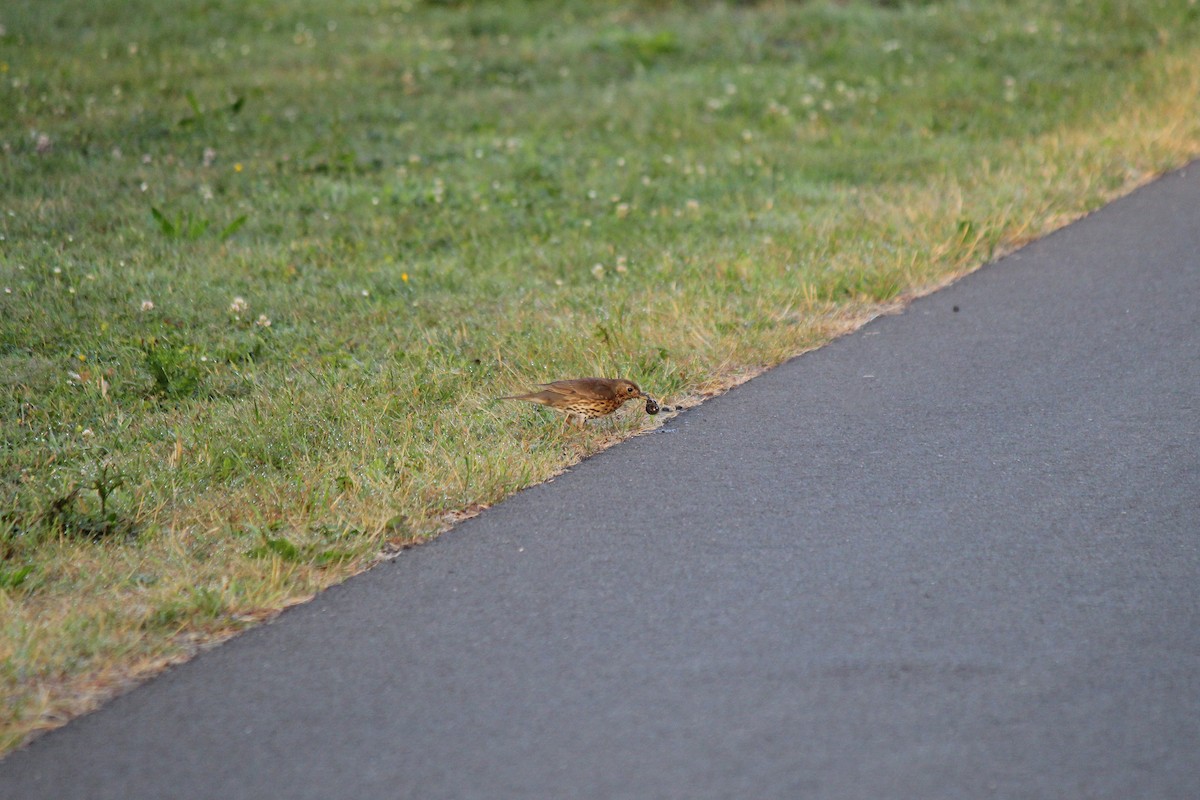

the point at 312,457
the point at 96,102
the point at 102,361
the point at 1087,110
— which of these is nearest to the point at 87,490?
the point at 312,457

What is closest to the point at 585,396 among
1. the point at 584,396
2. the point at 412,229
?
the point at 584,396

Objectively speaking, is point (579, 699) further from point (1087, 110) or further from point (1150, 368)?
point (1087, 110)

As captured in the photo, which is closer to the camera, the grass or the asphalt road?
the asphalt road

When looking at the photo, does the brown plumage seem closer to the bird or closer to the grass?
the bird

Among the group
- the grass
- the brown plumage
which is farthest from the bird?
the grass

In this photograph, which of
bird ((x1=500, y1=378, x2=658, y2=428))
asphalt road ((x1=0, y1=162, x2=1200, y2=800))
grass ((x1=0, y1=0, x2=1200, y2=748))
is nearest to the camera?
asphalt road ((x1=0, y1=162, x2=1200, y2=800))

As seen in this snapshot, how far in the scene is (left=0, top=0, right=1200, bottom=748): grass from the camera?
5.02 m

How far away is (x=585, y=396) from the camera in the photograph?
18.5 ft

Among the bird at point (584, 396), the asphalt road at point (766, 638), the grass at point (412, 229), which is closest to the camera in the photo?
the asphalt road at point (766, 638)

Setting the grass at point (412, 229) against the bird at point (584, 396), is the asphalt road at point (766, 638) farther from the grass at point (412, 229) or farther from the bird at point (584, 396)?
the grass at point (412, 229)

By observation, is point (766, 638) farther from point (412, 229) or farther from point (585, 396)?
point (412, 229)

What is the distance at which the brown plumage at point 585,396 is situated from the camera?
5.64 m

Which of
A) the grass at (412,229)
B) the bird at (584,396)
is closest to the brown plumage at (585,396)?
the bird at (584,396)

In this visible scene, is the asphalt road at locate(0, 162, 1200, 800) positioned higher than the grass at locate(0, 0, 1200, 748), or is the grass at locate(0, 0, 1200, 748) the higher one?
the grass at locate(0, 0, 1200, 748)
